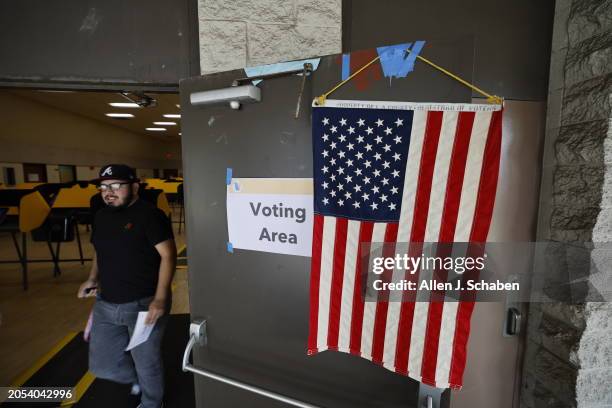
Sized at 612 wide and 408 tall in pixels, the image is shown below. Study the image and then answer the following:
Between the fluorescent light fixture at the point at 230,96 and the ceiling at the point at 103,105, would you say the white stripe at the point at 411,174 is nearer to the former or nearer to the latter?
the fluorescent light fixture at the point at 230,96

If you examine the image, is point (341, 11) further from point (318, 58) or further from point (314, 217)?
point (314, 217)

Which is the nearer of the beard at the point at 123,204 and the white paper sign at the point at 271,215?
the white paper sign at the point at 271,215

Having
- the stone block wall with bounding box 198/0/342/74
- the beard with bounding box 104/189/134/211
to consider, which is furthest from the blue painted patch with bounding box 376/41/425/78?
the beard with bounding box 104/189/134/211

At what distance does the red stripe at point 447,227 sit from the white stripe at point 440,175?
0.01 meters

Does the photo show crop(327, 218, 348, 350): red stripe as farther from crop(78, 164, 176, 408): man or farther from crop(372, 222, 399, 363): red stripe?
crop(78, 164, 176, 408): man

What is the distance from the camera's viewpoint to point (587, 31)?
1.51 m

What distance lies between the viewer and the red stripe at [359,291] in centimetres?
132

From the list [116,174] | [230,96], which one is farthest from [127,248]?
[230,96]

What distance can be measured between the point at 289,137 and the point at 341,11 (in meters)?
0.89

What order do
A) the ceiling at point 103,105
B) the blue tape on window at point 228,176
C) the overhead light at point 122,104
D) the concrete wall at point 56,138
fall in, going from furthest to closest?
the overhead light at point 122,104, the concrete wall at point 56,138, the ceiling at point 103,105, the blue tape on window at point 228,176

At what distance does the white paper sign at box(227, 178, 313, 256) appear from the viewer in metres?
1.49

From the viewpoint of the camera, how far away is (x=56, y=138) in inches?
447

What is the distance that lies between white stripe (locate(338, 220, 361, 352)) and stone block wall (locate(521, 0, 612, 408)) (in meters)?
1.19

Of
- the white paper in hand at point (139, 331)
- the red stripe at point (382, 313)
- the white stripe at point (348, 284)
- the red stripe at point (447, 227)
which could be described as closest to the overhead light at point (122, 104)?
the white paper in hand at point (139, 331)
